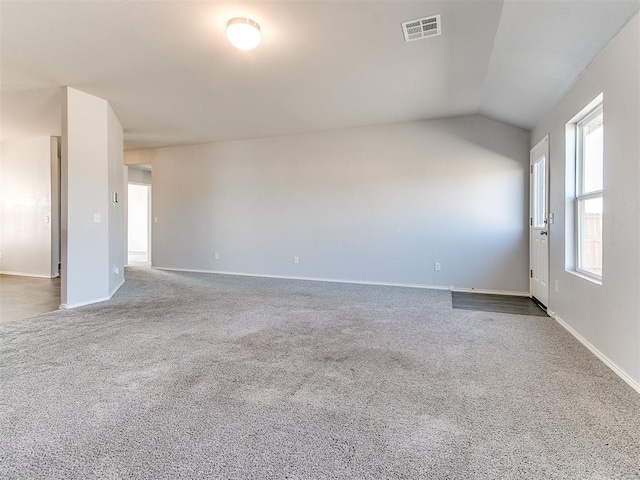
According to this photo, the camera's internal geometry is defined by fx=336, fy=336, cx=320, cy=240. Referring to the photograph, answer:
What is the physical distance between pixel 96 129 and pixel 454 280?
538 centimetres

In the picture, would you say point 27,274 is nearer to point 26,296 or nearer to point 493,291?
point 26,296

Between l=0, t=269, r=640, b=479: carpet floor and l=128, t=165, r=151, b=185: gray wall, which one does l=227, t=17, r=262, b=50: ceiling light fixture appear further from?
l=128, t=165, r=151, b=185: gray wall

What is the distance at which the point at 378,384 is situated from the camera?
2.11 meters

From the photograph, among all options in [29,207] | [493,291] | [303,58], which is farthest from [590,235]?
[29,207]

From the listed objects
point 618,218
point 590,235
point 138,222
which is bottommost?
point 590,235

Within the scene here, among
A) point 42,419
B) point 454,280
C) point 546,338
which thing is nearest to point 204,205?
point 454,280

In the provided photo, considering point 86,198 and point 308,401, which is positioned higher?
point 86,198

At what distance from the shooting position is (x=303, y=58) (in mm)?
3258

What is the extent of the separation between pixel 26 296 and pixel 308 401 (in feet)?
15.7

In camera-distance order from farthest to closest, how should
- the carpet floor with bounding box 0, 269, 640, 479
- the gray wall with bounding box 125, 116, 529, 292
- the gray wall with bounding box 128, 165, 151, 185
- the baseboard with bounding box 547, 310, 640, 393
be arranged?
the gray wall with bounding box 128, 165, 151, 185 → the gray wall with bounding box 125, 116, 529, 292 → the baseboard with bounding box 547, 310, 640, 393 → the carpet floor with bounding box 0, 269, 640, 479

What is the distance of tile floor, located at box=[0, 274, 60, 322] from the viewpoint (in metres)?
3.78

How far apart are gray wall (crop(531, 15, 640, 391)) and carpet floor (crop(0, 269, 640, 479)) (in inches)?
7.6

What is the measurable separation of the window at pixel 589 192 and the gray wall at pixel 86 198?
5.35 m

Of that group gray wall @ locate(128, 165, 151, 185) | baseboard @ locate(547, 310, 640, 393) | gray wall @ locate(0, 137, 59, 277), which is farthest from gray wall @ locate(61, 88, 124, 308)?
baseboard @ locate(547, 310, 640, 393)
